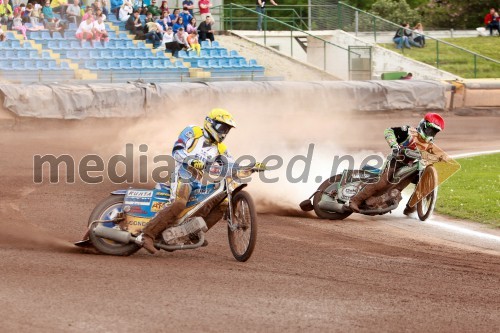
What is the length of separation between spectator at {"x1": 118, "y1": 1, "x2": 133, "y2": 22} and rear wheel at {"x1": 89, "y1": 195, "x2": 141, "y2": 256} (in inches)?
825

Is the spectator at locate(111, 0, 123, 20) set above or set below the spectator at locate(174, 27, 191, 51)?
above

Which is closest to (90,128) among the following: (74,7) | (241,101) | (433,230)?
(241,101)

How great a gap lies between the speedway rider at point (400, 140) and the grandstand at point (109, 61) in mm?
13040

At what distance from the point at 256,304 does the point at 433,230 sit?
6.67 metres

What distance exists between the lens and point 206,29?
31875 millimetres

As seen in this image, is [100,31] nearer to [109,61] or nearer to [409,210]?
[109,61]

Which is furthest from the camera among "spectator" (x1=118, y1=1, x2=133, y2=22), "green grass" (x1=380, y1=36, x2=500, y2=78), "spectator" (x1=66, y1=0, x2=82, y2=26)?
"green grass" (x1=380, y1=36, x2=500, y2=78)

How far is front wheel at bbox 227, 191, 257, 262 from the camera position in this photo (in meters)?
9.80

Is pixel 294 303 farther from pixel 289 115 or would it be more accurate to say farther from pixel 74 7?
pixel 74 7

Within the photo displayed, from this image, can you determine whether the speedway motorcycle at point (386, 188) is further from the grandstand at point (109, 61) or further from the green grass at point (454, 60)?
the green grass at point (454, 60)

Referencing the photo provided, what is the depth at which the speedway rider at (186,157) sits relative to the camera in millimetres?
10102

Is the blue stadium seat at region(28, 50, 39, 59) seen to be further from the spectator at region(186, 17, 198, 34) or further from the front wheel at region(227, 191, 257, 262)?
the front wheel at region(227, 191, 257, 262)

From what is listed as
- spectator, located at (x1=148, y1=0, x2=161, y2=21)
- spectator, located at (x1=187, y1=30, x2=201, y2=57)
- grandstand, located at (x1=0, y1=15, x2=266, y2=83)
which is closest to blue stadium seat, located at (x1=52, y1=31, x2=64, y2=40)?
grandstand, located at (x1=0, y1=15, x2=266, y2=83)

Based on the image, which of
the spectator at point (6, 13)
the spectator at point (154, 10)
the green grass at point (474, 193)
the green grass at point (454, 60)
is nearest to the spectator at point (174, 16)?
the spectator at point (154, 10)
